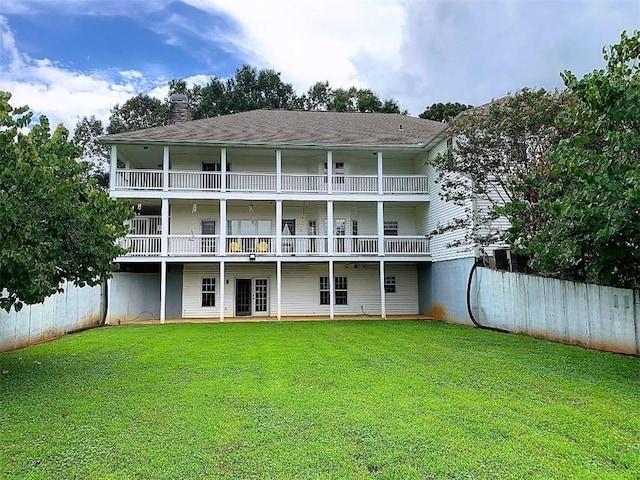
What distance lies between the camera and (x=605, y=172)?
7.23 metres

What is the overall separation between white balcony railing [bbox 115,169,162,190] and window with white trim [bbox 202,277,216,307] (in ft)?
14.5

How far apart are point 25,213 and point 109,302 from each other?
11.4 m

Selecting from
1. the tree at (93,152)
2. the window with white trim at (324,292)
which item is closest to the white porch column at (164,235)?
the window with white trim at (324,292)

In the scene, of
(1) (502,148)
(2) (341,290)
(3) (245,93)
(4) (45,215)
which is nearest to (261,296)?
(2) (341,290)

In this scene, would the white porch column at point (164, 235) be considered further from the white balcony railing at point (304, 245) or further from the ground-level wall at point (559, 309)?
the ground-level wall at point (559, 309)

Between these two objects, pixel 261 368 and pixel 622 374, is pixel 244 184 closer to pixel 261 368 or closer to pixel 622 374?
pixel 261 368

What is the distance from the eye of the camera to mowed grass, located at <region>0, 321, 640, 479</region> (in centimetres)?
400

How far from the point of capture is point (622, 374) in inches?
299

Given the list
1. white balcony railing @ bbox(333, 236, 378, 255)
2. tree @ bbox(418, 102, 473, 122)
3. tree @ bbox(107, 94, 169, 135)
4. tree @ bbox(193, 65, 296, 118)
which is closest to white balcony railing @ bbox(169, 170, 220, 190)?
white balcony railing @ bbox(333, 236, 378, 255)

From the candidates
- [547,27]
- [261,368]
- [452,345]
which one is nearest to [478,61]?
[547,27]

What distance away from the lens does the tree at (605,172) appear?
23.0 feet

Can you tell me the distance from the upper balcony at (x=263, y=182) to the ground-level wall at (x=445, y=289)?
3.53 meters

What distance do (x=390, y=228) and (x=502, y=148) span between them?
8.32m

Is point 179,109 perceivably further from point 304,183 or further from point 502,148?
point 502,148
